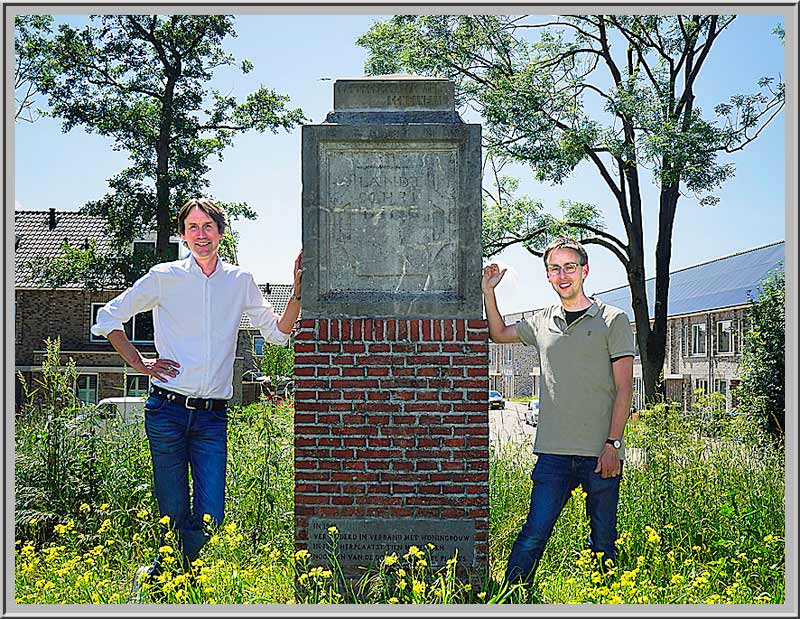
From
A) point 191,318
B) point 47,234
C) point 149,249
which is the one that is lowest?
point 191,318

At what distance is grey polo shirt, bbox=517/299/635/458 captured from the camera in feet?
17.9

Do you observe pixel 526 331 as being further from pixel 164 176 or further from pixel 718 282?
pixel 718 282

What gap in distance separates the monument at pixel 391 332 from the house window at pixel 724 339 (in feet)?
93.0

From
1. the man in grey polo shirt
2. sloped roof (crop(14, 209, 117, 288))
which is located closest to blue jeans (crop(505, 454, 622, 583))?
the man in grey polo shirt

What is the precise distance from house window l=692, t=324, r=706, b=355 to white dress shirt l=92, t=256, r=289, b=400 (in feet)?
103

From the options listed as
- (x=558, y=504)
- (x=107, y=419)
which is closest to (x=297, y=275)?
(x=558, y=504)

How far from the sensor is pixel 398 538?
568 cm

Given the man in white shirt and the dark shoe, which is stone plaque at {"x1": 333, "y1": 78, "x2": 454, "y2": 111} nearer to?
the man in white shirt

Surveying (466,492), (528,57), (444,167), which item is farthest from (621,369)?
(528,57)

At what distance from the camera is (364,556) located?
18.6 feet

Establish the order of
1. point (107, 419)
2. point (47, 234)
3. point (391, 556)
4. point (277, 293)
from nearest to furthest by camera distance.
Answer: point (391, 556)
point (107, 419)
point (47, 234)
point (277, 293)

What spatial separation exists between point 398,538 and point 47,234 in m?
23.4

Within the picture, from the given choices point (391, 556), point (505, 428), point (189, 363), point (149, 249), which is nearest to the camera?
point (391, 556)

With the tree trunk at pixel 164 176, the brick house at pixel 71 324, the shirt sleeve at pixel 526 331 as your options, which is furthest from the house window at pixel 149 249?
the shirt sleeve at pixel 526 331
